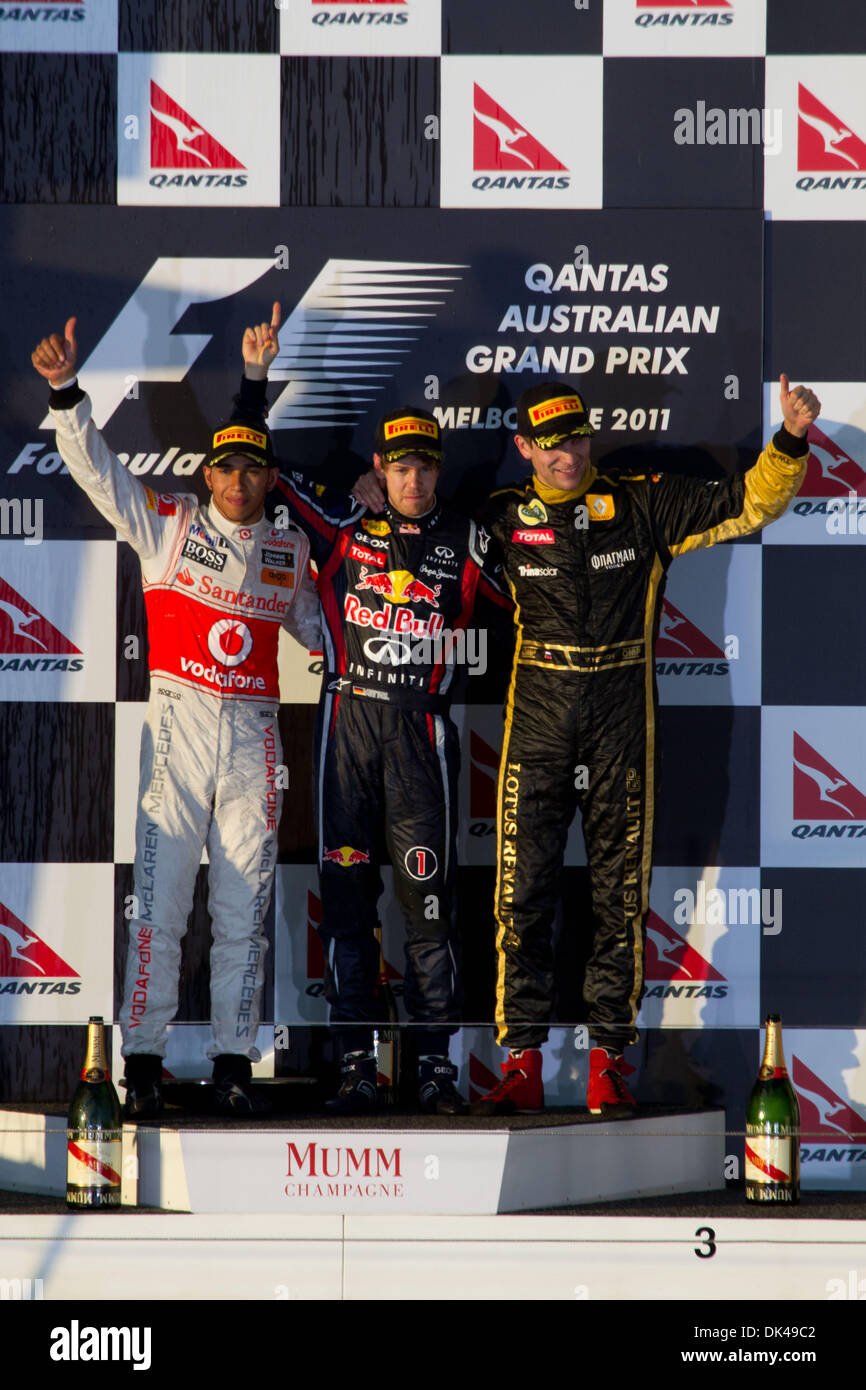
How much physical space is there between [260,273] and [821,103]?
169 cm

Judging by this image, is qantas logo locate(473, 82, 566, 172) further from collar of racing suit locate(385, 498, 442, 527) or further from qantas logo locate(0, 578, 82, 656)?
qantas logo locate(0, 578, 82, 656)

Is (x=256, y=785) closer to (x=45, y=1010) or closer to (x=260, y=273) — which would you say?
(x=45, y=1010)

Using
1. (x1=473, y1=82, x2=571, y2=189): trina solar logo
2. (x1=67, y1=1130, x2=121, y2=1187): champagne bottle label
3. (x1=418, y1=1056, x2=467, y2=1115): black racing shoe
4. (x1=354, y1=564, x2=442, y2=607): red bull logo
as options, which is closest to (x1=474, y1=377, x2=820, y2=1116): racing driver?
(x1=418, y1=1056, x2=467, y2=1115): black racing shoe

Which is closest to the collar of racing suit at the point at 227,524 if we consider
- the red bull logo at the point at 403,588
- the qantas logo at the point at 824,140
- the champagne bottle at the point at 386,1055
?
the red bull logo at the point at 403,588

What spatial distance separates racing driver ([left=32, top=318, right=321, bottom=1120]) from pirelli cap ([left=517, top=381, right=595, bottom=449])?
0.68 meters

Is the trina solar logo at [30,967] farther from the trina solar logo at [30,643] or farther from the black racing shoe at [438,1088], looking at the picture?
the black racing shoe at [438,1088]

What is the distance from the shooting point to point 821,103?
13.4 feet

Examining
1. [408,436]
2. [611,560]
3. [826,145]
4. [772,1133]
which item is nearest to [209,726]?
[408,436]

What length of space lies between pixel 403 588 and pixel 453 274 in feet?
3.45

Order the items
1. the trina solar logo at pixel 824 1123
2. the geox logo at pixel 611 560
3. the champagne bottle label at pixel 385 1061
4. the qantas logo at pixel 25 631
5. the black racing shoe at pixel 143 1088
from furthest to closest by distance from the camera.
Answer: the qantas logo at pixel 25 631 < the trina solar logo at pixel 824 1123 < the champagne bottle label at pixel 385 1061 < the geox logo at pixel 611 560 < the black racing shoe at pixel 143 1088

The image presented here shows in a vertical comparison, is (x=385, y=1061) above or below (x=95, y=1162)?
above

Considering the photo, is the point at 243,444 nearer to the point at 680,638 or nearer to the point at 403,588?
the point at 403,588

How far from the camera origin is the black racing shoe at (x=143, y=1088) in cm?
340

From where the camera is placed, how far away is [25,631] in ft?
13.3
